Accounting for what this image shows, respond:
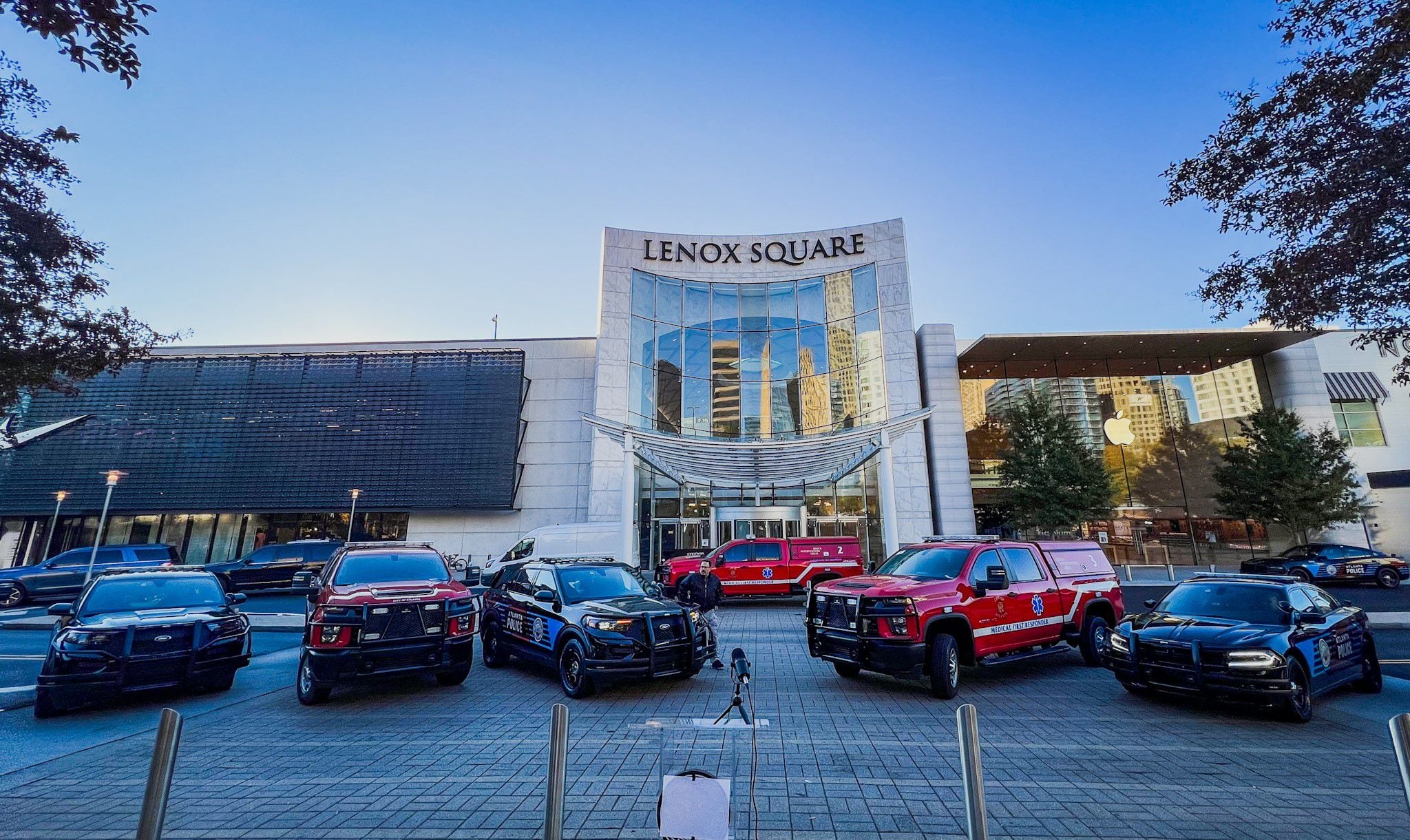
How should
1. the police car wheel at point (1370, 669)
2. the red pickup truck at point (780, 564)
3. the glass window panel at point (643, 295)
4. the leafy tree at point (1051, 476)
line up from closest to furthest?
the police car wheel at point (1370, 669) → the red pickup truck at point (780, 564) → the leafy tree at point (1051, 476) → the glass window panel at point (643, 295)

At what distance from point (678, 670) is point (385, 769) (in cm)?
371

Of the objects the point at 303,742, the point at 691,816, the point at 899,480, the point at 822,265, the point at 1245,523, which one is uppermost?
the point at 822,265

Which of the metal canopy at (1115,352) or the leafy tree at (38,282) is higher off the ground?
the metal canopy at (1115,352)

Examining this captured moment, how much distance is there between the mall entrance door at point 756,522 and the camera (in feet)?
77.8

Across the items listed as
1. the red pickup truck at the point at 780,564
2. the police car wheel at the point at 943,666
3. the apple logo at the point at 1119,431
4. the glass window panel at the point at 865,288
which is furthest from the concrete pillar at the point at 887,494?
the apple logo at the point at 1119,431

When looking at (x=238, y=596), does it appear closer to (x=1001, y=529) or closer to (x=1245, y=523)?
(x=1001, y=529)

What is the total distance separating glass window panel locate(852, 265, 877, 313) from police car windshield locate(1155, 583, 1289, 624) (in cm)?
2396

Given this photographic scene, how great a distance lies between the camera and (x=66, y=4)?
3.99m

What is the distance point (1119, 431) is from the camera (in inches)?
1233

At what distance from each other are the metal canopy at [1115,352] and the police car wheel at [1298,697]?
2523 centimetres

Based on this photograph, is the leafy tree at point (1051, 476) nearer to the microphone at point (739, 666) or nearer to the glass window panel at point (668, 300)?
the glass window panel at point (668, 300)

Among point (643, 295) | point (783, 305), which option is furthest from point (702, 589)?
point (783, 305)

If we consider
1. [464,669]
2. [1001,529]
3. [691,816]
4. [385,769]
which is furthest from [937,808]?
[1001,529]

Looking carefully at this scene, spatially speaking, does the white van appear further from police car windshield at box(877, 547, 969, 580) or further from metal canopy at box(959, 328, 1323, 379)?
metal canopy at box(959, 328, 1323, 379)
